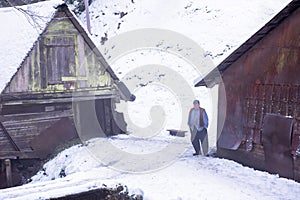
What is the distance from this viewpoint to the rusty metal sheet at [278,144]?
845 cm

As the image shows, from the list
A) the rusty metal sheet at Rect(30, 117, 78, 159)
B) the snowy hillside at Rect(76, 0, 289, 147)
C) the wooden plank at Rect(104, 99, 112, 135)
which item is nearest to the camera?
the rusty metal sheet at Rect(30, 117, 78, 159)

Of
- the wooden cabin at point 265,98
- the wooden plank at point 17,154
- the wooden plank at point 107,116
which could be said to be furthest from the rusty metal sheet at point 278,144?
the wooden plank at point 17,154

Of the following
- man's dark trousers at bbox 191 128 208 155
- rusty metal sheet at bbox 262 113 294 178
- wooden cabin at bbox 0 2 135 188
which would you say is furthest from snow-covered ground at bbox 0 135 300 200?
wooden cabin at bbox 0 2 135 188

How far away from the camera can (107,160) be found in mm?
11641

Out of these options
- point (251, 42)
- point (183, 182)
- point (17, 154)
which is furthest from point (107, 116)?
point (251, 42)

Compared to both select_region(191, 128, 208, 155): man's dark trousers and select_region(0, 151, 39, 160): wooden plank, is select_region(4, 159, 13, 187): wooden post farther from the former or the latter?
select_region(191, 128, 208, 155): man's dark trousers

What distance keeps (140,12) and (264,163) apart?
2292cm

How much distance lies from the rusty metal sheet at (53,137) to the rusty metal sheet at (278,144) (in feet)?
29.1

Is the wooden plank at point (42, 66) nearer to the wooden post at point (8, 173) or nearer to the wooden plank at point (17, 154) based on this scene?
the wooden plank at point (17, 154)

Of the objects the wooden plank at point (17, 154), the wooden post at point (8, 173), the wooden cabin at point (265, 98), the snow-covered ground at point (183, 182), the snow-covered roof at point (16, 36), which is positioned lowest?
the wooden post at point (8, 173)

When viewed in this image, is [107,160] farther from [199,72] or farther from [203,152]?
[199,72]

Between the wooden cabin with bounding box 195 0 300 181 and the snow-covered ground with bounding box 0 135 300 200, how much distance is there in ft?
1.44

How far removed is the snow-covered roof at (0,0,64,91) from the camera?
13859 mm

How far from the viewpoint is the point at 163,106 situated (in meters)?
21.3
